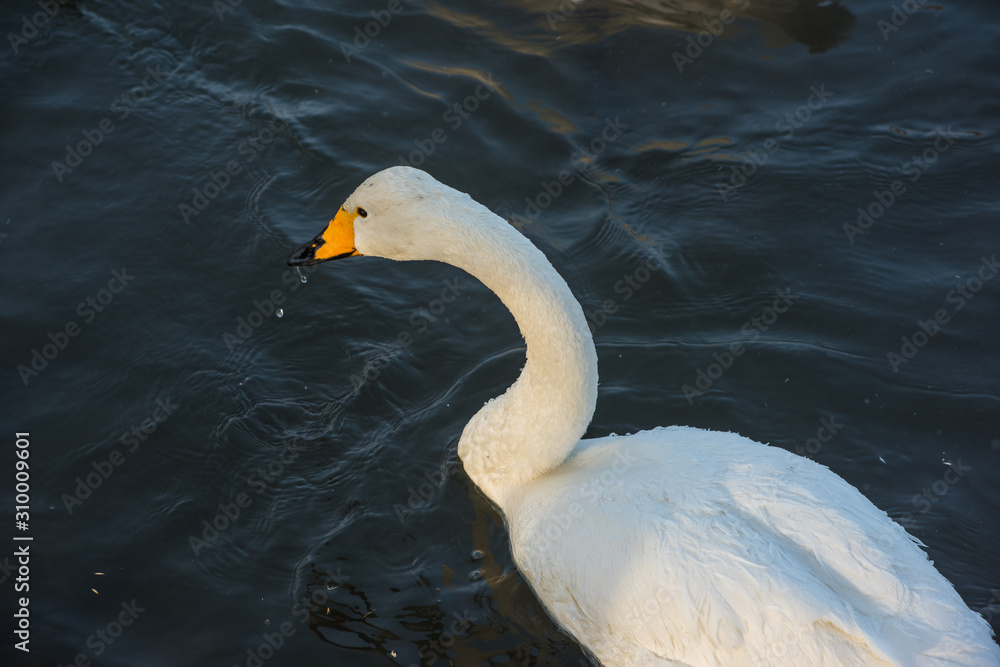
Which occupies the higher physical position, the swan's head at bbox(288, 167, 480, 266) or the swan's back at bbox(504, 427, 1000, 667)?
the swan's head at bbox(288, 167, 480, 266)

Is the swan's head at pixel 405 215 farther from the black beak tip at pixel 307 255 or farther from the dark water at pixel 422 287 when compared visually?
the dark water at pixel 422 287

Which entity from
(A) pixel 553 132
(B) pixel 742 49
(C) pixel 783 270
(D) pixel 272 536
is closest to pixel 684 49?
(B) pixel 742 49

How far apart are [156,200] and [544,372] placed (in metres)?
4.50

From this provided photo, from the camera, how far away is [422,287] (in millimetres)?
7562

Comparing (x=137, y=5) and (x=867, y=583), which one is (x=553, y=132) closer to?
(x=137, y=5)

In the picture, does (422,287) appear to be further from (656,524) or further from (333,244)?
(656,524)

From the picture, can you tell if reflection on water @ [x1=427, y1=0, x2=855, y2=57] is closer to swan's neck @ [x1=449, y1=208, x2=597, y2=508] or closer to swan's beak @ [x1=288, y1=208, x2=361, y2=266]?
swan's beak @ [x1=288, y1=208, x2=361, y2=266]

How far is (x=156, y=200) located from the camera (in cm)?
791

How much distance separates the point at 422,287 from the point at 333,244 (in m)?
2.25

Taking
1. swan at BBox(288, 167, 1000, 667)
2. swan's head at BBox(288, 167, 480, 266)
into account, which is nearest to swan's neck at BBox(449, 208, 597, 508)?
swan at BBox(288, 167, 1000, 667)

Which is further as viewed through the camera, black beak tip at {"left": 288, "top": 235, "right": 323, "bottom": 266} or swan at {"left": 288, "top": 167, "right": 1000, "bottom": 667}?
black beak tip at {"left": 288, "top": 235, "right": 323, "bottom": 266}

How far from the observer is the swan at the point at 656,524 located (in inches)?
161

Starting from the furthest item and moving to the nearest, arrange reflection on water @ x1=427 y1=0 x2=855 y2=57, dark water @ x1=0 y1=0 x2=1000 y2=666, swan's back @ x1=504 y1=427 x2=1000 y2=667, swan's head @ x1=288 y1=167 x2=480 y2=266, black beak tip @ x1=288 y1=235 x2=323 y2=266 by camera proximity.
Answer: reflection on water @ x1=427 y1=0 x2=855 y2=57 → dark water @ x1=0 y1=0 x2=1000 y2=666 → black beak tip @ x1=288 y1=235 x2=323 y2=266 → swan's head @ x1=288 y1=167 x2=480 y2=266 → swan's back @ x1=504 y1=427 x2=1000 y2=667

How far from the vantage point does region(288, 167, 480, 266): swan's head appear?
4895 mm
